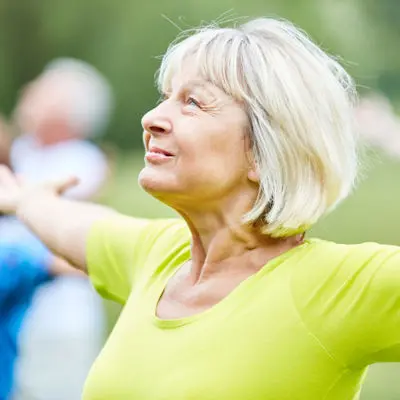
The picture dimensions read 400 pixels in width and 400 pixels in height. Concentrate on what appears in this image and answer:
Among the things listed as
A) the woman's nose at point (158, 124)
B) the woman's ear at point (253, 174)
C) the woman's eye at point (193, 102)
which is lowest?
the woman's ear at point (253, 174)

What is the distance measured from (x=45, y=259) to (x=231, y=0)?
3.84m

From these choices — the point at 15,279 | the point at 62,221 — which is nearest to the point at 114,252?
the point at 62,221

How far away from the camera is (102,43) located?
8.09 metres

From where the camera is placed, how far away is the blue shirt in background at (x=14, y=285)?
351cm

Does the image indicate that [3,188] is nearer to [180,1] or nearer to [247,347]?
[247,347]

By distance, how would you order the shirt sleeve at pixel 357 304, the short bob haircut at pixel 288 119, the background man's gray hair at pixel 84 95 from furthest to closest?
the background man's gray hair at pixel 84 95
the short bob haircut at pixel 288 119
the shirt sleeve at pixel 357 304

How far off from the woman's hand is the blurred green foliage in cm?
395

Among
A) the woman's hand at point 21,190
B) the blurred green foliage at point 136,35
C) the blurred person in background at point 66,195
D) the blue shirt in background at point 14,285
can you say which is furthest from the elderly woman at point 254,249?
the blurred green foliage at point 136,35

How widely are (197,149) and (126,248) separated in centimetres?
39

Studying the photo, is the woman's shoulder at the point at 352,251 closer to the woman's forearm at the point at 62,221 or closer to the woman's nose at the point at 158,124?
the woman's nose at the point at 158,124

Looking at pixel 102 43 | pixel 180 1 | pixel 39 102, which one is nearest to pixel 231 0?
pixel 180 1

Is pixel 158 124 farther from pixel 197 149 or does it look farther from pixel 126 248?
pixel 126 248

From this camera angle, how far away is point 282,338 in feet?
6.22

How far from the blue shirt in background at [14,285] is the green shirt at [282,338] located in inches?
59.8
